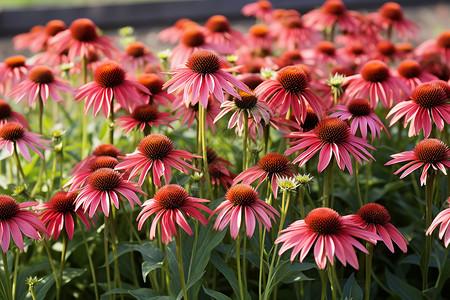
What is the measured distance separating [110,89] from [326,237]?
3.60 feet

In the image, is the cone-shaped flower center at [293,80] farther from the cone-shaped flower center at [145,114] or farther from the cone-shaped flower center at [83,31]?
the cone-shaped flower center at [83,31]

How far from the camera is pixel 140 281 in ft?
8.07

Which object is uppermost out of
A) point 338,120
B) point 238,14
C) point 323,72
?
point 338,120

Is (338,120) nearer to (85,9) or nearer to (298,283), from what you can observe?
(298,283)

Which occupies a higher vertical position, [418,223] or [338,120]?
[338,120]

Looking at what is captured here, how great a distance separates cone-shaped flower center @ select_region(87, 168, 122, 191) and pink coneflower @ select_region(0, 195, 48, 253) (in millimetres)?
218

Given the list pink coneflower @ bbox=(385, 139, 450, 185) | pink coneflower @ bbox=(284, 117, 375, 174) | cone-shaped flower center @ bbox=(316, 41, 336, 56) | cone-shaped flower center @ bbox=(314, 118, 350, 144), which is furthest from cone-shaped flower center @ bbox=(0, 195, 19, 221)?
cone-shaped flower center @ bbox=(316, 41, 336, 56)

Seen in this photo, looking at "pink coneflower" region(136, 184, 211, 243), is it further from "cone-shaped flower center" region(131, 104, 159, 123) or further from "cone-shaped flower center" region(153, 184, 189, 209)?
"cone-shaped flower center" region(131, 104, 159, 123)

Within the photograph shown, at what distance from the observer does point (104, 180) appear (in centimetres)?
182

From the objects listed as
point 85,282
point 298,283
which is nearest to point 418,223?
point 298,283

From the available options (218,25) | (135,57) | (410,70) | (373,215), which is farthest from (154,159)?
(218,25)

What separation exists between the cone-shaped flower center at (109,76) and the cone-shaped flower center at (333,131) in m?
0.84

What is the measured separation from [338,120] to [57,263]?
1.30 metres

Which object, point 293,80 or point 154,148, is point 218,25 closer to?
point 293,80
